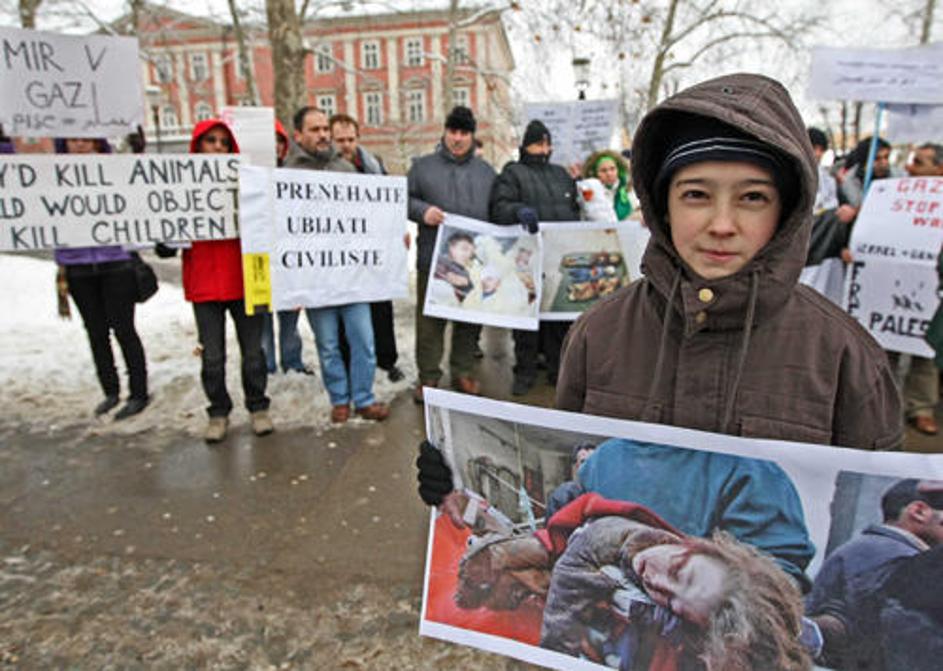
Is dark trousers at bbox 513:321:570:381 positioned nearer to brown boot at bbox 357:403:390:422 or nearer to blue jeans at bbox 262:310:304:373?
brown boot at bbox 357:403:390:422

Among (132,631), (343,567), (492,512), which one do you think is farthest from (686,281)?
(132,631)

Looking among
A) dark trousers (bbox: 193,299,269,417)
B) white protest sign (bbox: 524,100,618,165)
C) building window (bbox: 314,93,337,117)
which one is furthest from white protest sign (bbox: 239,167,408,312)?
building window (bbox: 314,93,337,117)

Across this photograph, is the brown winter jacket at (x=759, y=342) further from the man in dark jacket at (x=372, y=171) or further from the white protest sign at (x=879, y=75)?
the white protest sign at (x=879, y=75)

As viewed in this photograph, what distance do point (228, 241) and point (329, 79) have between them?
45177 millimetres

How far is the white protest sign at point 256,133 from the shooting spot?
4.20 meters

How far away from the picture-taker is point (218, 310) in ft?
13.6

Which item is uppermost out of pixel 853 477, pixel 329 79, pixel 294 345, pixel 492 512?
pixel 329 79

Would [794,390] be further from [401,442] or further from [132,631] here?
[401,442]

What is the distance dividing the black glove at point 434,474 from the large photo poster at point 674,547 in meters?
0.02

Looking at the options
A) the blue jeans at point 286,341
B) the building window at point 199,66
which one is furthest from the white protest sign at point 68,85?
the building window at point 199,66

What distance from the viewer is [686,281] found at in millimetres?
1309

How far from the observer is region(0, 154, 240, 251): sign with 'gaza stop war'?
3.53 metres

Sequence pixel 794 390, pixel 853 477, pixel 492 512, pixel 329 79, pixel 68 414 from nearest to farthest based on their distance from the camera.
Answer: pixel 853 477 → pixel 794 390 → pixel 492 512 → pixel 68 414 → pixel 329 79

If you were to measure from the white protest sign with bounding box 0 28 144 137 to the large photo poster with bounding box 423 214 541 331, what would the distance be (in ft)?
7.12
